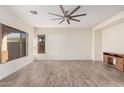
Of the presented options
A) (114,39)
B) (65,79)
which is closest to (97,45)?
(114,39)

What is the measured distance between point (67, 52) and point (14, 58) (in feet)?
18.3

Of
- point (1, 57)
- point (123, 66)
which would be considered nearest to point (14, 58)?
point (1, 57)

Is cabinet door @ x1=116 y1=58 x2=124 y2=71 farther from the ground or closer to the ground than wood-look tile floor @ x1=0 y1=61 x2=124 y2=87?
farther from the ground

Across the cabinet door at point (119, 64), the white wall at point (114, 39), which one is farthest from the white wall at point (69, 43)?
the cabinet door at point (119, 64)

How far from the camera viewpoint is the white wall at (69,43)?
11461mm

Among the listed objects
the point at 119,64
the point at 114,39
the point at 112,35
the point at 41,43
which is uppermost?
the point at 112,35

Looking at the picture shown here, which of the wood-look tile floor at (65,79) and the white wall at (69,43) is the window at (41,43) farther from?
the wood-look tile floor at (65,79)

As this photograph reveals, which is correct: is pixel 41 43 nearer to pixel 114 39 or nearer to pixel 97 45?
pixel 97 45

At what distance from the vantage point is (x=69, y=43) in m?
11.5

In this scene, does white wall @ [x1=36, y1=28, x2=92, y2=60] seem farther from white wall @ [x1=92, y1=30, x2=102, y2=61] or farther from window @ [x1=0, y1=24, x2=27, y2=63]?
window @ [x1=0, y1=24, x2=27, y2=63]

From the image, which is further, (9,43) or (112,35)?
(112,35)

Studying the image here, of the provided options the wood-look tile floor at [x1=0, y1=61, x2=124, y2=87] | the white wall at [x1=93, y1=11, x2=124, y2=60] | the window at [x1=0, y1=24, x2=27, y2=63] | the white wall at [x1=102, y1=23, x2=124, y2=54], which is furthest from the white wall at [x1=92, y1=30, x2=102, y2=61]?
the window at [x1=0, y1=24, x2=27, y2=63]

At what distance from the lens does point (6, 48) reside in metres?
5.64

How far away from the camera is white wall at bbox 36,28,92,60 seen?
37.6 feet
